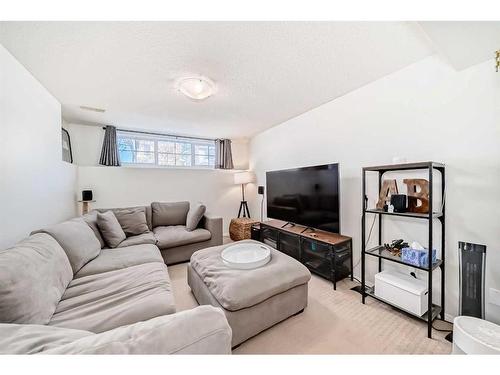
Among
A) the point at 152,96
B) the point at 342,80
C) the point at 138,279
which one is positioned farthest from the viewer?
A: the point at 152,96

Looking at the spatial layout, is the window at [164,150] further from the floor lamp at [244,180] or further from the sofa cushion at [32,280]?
the sofa cushion at [32,280]

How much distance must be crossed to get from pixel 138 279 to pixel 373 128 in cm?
266

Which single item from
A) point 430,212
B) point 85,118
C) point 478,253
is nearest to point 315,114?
point 430,212

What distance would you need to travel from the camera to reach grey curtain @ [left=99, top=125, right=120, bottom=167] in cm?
329

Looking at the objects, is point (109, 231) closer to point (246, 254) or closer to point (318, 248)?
point (246, 254)

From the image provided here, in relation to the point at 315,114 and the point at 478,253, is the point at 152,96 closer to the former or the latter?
the point at 315,114

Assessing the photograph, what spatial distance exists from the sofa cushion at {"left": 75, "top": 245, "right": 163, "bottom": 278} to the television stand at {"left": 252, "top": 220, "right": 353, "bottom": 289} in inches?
65.5

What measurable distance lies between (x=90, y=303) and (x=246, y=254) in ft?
3.85

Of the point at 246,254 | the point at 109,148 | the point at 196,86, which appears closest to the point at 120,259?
the point at 246,254

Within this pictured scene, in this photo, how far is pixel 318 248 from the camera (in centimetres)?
225

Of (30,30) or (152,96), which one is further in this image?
(152,96)

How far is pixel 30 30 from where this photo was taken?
126 cm

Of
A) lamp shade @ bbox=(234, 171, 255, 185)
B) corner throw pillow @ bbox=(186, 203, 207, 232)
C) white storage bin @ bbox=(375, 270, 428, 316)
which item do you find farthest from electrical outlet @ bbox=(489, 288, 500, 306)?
lamp shade @ bbox=(234, 171, 255, 185)

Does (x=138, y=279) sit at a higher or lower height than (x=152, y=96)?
lower
